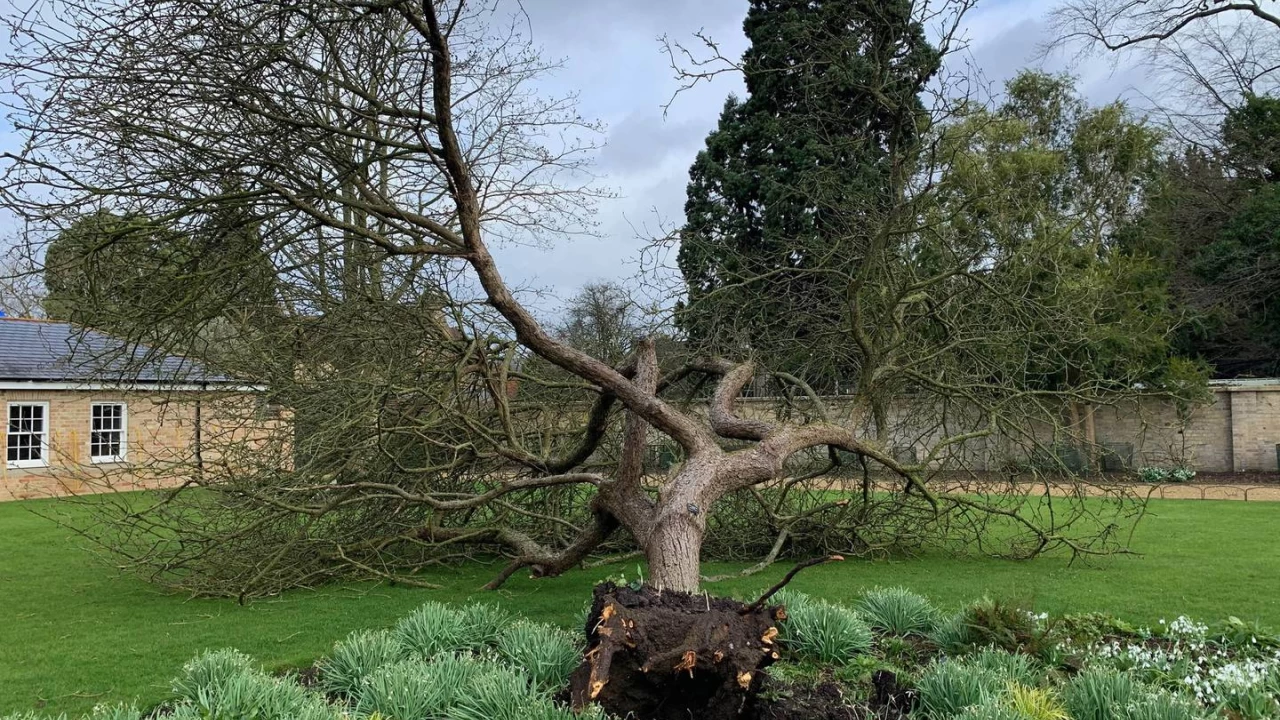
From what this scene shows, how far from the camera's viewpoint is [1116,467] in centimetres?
1978

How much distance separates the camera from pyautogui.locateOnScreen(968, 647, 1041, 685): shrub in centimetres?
402

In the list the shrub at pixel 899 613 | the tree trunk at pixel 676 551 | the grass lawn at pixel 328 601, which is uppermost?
the tree trunk at pixel 676 551

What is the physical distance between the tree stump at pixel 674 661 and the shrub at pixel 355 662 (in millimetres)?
1167

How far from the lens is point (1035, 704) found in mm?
3434

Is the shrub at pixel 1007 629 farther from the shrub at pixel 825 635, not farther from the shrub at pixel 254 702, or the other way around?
the shrub at pixel 254 702

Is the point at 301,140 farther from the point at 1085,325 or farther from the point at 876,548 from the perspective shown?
the point at 1085,325

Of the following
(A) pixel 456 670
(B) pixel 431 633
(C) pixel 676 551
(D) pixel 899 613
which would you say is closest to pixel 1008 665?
(D) pixel 899 613

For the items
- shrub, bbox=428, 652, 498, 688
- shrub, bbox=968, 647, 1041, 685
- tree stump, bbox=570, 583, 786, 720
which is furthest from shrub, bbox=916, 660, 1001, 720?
shrub, bbox=428, 652, 498, 688

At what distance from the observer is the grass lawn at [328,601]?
5359 millimetres

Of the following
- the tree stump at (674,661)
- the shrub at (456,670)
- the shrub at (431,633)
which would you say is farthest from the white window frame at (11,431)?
the tree stump at (674,661)

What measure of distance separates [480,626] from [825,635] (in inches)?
80.0

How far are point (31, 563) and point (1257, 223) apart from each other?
28656 mm

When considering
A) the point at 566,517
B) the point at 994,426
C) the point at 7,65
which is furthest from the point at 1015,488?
the point at 7,65

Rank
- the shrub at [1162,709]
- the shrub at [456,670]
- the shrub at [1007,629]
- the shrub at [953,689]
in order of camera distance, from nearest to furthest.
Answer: the shrub at [1162,709], the shrub at [953,689], the shrub at [456,670], the shrub at [1007,629]
